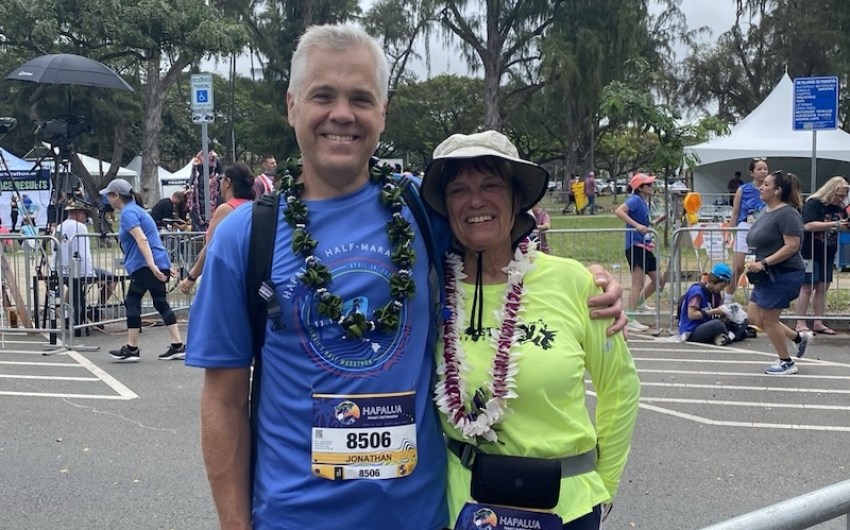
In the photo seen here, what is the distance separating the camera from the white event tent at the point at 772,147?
74.2ft

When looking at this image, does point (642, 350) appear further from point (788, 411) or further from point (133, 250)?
point (133, 250)

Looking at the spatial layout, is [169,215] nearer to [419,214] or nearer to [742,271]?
[742,271]

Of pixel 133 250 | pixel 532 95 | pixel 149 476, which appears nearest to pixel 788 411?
pixel 149 476

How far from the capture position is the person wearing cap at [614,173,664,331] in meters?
10.1

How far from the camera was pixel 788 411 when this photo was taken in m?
6.31

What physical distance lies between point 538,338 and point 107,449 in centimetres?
427

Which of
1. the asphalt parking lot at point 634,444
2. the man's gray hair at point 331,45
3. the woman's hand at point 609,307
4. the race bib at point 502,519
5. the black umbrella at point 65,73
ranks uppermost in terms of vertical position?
the black umbrella at point 65,73

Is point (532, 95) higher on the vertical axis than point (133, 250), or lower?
higher

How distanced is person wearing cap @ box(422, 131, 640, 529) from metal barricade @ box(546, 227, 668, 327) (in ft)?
Result: 26.6

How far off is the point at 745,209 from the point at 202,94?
7.54m

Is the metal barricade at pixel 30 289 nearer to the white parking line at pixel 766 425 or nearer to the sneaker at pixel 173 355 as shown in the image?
the sneaker at pixel 173 355

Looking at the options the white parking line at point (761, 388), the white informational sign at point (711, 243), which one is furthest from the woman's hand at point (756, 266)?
the white informational sign at point (711, 243)

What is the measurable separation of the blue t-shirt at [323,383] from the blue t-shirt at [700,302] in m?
7.91

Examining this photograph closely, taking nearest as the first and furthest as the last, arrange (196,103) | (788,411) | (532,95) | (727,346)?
(788,411), (727,346), (196,103), (532,95)
